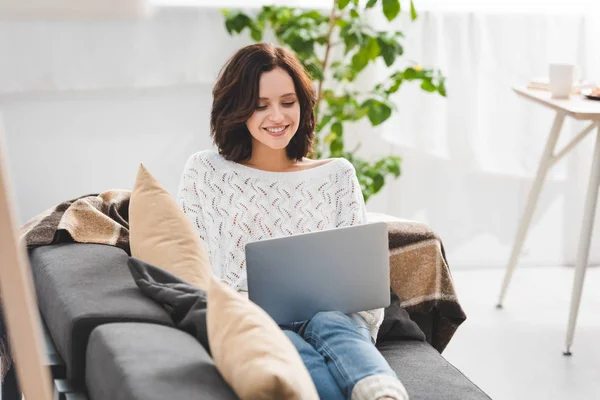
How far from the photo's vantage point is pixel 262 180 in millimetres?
2311

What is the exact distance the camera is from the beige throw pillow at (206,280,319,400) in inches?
53.1

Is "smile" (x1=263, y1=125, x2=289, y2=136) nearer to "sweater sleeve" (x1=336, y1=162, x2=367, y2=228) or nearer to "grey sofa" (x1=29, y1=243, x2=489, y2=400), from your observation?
"sweater sleeve" (x1=336, y1=162, x2=367, y2=228)

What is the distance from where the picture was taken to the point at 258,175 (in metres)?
2.32

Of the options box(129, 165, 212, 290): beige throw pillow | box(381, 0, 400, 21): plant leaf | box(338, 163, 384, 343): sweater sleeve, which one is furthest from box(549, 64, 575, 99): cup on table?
box(129, 165, 212, 290): beige throw pillow

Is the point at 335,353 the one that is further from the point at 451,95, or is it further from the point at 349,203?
the point at 451,95

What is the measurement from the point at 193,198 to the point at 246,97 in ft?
0.90

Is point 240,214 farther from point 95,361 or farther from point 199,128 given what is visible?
point 199,128

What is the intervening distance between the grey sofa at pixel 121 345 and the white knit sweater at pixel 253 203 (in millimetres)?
253

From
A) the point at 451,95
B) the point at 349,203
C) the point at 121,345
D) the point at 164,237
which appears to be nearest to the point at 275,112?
the point at 349,203

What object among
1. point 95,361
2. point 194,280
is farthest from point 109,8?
point 194,280

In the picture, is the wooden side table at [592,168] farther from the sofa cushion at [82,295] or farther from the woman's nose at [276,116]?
the sofa cushion at [82,295]

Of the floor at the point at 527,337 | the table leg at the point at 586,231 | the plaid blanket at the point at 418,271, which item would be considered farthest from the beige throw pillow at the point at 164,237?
the table leg at the point at 586,231

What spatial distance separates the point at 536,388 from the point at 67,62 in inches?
77.6

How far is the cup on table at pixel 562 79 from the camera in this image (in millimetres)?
3057
